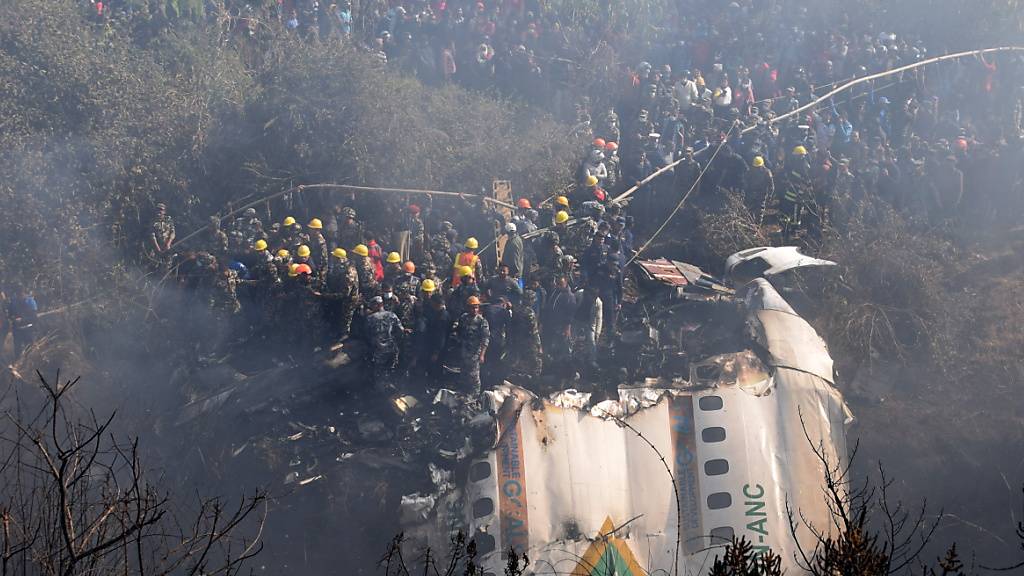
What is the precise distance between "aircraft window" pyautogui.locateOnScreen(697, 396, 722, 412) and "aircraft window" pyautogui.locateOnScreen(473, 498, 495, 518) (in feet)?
9.09

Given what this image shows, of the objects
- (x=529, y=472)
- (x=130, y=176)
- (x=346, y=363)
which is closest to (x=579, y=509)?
(x=529, y=472)

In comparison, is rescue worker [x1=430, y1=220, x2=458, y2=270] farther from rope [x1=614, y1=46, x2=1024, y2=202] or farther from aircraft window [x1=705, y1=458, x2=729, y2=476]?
aircraft window [x1=705, y1=458, x2=729, y2=476]

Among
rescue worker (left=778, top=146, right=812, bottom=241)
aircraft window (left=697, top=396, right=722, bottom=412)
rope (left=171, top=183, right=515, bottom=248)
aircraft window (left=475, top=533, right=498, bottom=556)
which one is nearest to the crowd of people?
rope (left=171, top=183, right=515, bottom=248)

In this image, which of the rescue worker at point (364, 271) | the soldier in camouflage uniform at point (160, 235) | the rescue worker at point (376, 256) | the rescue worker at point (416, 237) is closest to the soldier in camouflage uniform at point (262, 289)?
the rescue worker at point (364, 271)

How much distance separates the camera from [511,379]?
12578 mm

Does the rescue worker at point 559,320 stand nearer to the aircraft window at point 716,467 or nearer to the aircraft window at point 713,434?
the aircraft window at point 713,434

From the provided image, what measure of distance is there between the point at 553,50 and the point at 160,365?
11.0 metres

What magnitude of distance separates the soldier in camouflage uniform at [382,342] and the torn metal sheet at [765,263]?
18.1ft

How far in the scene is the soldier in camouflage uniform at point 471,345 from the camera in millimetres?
12195

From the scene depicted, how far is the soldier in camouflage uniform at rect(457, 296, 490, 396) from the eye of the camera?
40.0 feet

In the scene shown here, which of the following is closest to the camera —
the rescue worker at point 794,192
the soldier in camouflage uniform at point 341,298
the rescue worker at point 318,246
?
the soldier in camouflage uniform at point 341,298

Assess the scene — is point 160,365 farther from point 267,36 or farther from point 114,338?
point 267,36

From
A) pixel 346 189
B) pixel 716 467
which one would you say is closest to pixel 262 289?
pixel 346 189

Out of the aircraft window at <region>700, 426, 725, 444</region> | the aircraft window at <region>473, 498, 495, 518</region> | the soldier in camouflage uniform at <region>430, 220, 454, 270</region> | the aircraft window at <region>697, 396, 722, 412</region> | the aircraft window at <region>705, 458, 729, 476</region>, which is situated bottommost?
the aircraft window at <region>473, 498, 495, 518</region>
